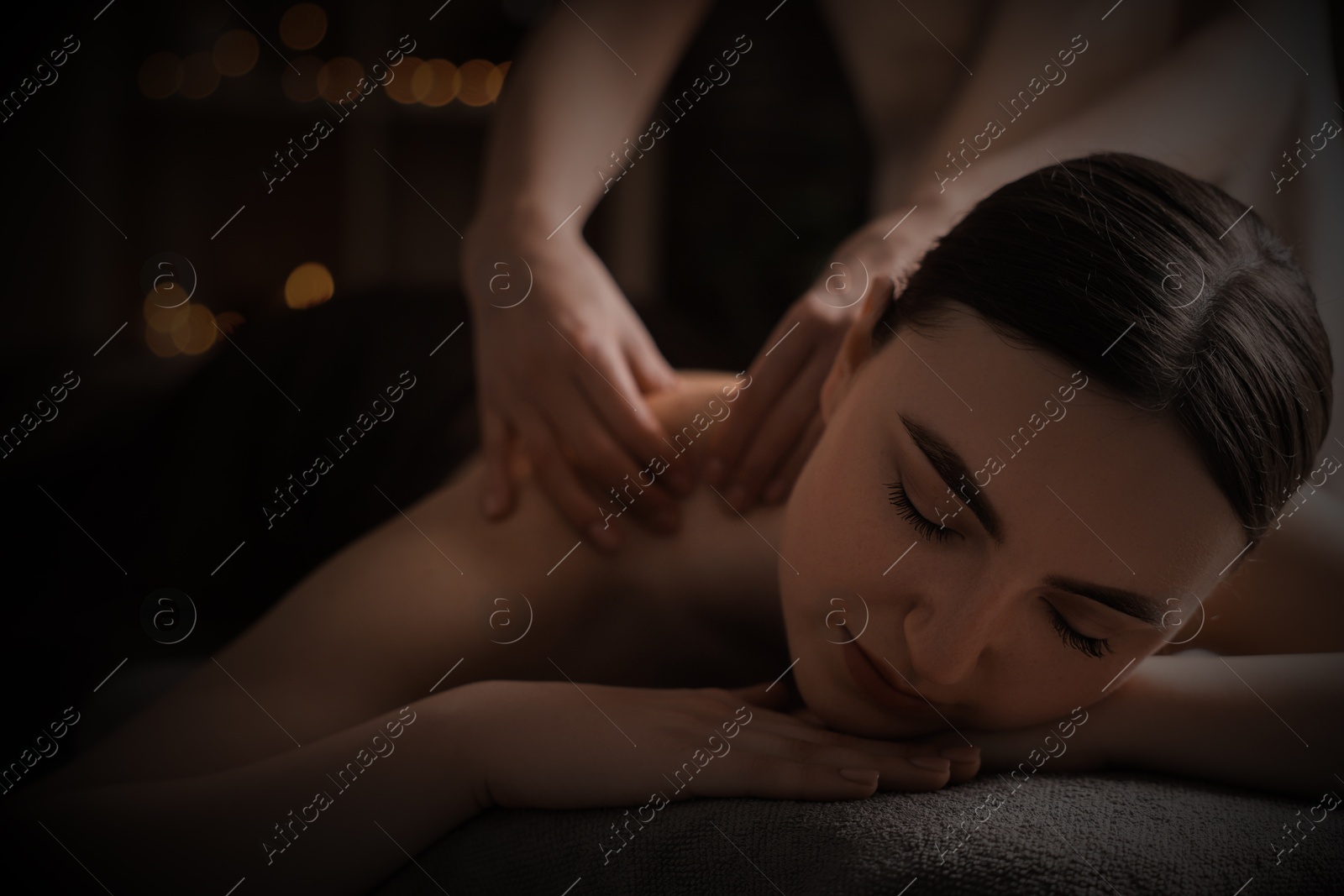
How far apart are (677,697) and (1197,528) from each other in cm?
26

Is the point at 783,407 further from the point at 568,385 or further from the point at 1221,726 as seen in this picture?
the point at 1221,726

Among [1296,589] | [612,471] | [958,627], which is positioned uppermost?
[612,471]

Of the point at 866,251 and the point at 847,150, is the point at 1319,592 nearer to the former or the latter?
the point at 866,251

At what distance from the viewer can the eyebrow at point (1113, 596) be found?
37cm

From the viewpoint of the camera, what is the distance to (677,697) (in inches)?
18.0

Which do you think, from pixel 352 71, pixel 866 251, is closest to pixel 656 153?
pixel 352 71

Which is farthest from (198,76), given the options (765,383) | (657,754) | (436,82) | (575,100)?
(657,754)

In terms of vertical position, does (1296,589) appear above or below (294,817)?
below

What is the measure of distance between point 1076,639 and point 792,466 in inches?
9.4

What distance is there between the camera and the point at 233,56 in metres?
1.07

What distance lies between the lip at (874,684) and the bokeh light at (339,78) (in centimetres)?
96

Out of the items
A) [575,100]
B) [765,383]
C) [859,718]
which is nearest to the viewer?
[859,718]

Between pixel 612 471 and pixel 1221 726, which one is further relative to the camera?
pixel 612 471

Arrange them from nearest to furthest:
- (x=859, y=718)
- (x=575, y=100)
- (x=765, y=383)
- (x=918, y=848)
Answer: (x=918, y=848) → (x=859, y=718) → (x=765, y=383) → (x=575, y=100)
